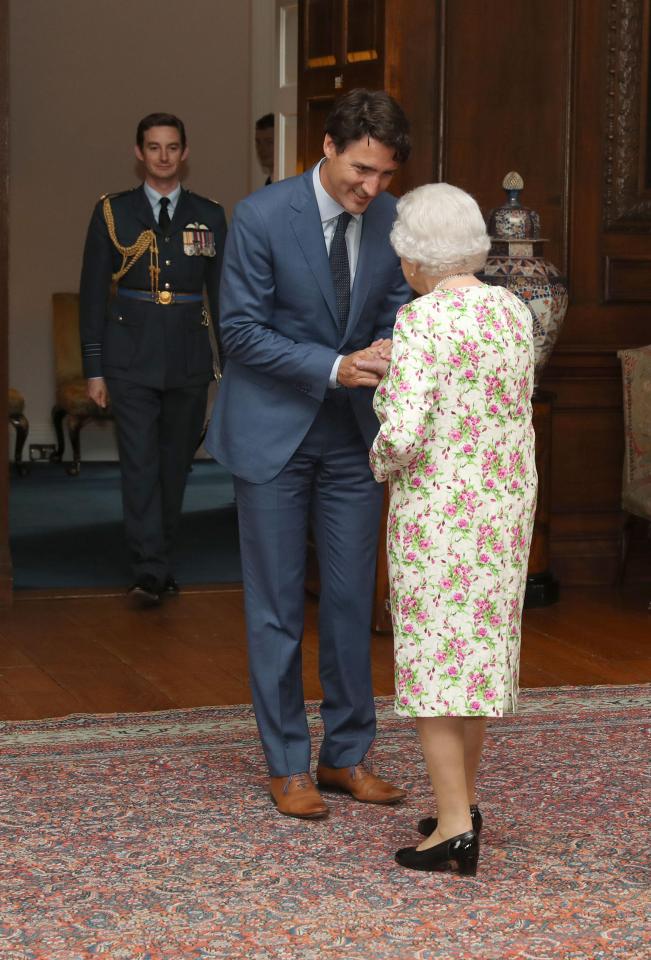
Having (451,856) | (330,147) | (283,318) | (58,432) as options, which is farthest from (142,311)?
(58,432)

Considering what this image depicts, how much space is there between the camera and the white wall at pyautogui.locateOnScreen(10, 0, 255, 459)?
10.0m

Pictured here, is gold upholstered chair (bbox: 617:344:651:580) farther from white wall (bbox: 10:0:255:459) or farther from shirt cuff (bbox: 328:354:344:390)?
white wall (bbox: 10:0:255:459)

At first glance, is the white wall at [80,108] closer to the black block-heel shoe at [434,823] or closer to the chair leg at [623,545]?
the chair leg at [623,545]

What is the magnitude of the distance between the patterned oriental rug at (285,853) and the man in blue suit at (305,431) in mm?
200

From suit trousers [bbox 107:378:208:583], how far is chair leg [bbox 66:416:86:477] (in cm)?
389

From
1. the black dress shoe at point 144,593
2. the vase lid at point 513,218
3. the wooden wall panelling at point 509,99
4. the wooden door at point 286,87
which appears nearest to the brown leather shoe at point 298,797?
the black dress shoe at point 144,593

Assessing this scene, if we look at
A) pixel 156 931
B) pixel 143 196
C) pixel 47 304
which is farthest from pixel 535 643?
pixel 47 304

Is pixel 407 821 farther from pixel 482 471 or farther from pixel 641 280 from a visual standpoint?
pixel 641 280

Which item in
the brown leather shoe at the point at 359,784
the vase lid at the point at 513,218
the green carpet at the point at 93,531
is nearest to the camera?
the brown leather shoe at the point at 359,784

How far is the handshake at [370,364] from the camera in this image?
298cm

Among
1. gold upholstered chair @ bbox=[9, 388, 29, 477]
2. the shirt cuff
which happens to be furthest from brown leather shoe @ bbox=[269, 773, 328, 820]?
gold upholstered chair @ bbox=[9, 388, 29, 477]

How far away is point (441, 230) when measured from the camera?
2730mm

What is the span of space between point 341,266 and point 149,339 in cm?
242

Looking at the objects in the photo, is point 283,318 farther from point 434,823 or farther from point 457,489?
point 434,823
